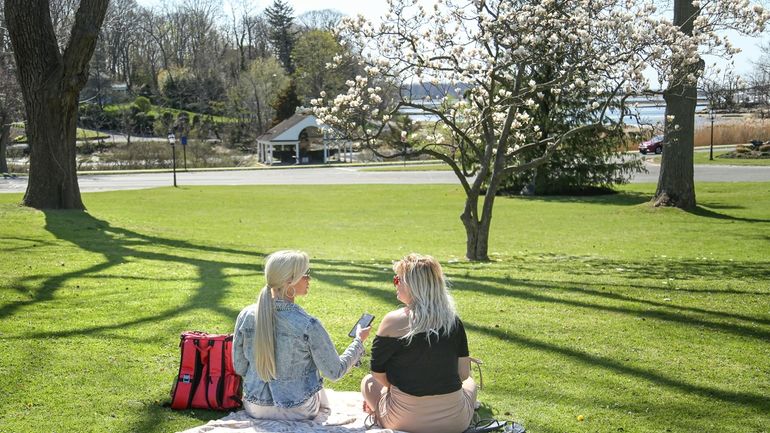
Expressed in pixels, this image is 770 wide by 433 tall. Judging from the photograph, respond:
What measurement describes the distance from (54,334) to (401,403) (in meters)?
4.22

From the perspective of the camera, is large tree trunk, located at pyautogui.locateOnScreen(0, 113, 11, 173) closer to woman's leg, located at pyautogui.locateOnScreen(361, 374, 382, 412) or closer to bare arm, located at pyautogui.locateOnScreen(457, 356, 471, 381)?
woman's leg, located at pyautogui.locateOnScreen(361, 374, 382, 412)

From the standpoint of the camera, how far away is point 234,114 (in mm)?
83375

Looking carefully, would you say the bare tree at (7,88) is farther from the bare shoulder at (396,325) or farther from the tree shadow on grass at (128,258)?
the bare shoulder at (396,325)

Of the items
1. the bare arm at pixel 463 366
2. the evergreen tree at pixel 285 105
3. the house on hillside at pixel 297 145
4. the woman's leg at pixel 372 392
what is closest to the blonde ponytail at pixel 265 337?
the woman's leg at pixel 372 392

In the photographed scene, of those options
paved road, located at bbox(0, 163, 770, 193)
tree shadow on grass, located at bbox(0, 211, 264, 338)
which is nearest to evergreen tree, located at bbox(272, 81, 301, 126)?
paved road, located at bbox(0, 163, 770, 193)

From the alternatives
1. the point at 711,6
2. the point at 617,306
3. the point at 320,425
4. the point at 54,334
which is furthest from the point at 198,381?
the point at 711,6

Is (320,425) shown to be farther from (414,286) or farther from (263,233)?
(263,233)

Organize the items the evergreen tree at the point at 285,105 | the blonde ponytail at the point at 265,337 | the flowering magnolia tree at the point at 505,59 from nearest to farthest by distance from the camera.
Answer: the blonde ponytail at the point at 265,337 < the flowering magnolia tree at the point at 505,59 < the evergreen tree at the point at 285,105

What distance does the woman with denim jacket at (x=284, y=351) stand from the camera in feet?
16.5

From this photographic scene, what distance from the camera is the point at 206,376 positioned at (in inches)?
229

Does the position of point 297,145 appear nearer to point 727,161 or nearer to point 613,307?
point 727,161

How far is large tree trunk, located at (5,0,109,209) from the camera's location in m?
18.1

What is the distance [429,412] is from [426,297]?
2.53 ft

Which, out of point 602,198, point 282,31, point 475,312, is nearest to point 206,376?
point 475,312
